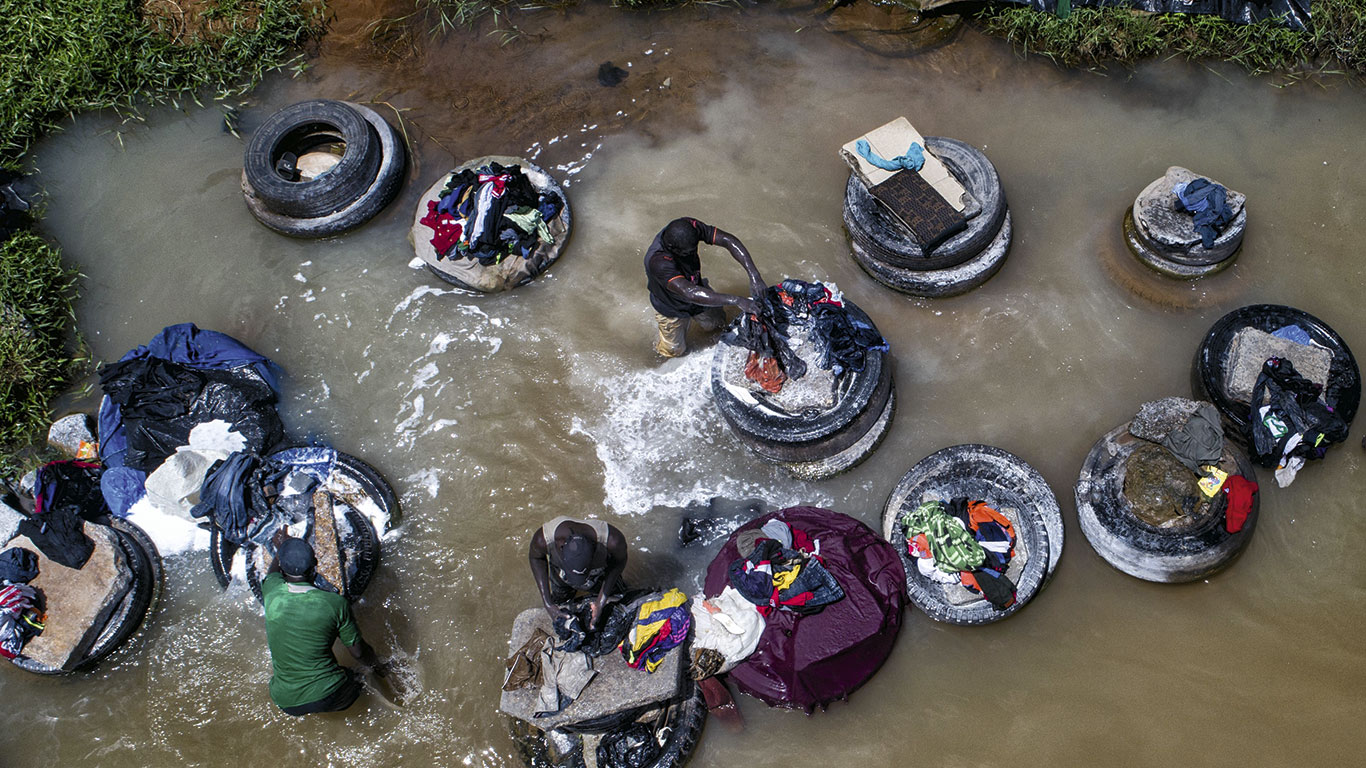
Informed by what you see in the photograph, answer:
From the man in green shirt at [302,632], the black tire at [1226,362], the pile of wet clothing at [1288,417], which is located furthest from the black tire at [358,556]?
the pile of wet clothing at [1288,417]

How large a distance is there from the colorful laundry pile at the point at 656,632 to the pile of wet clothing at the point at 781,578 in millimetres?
417

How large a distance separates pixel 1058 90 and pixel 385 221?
544 centimetres

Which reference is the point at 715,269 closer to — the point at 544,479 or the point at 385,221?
the point at 544,479

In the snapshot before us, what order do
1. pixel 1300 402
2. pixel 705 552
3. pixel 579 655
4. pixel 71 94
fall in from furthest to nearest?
pixel 71 94, pixel 705 552, pixel 1300 402, pixel 579 655

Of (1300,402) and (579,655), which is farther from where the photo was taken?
(1300,402)

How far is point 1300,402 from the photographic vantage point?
18.3ft

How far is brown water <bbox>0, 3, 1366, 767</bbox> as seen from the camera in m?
5.48

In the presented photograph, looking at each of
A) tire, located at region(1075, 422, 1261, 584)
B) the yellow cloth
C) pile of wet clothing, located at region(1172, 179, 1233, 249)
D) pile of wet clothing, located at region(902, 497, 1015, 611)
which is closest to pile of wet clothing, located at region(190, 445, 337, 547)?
the yellow cloth

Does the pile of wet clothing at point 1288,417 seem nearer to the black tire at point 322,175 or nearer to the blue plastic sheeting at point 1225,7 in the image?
the blue plastic sheeting at point 1225,7

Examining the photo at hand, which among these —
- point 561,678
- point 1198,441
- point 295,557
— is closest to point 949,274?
point 1198,441

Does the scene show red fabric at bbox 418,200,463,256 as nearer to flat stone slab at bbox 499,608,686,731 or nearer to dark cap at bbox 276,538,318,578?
dark cap at bbox 276,538,318,578

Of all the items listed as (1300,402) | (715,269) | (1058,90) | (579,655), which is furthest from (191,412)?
(1300,402)

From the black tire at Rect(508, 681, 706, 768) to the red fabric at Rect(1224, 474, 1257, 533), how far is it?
3.36 metres

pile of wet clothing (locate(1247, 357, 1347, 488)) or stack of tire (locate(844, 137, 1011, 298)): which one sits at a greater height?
stack of tire (locate(844, 137, 1011, 298))
